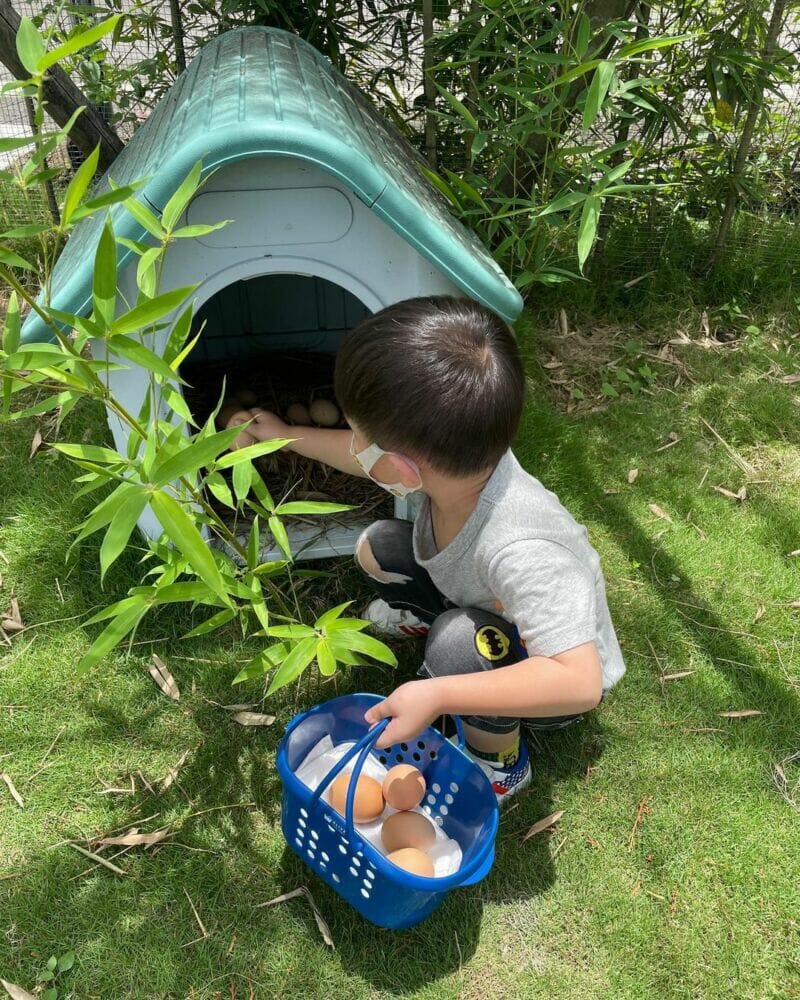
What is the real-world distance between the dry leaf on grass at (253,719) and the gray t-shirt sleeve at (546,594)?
2.14 ft

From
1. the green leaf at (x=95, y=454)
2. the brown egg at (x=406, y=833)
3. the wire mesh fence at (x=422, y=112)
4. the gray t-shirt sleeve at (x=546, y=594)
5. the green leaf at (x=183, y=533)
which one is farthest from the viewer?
the wire mesh fence at (x=422, y=112)

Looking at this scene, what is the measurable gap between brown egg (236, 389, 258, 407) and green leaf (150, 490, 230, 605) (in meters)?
1.55

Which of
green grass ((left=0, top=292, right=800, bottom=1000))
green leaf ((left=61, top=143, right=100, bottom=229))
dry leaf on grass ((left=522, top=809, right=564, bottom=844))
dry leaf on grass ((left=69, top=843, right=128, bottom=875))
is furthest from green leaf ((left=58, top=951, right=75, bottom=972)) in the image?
green leaf ((left=61, top=143, right=100, bottom=229))

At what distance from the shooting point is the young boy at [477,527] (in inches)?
54.0

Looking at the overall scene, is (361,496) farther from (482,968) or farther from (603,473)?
(482,968)

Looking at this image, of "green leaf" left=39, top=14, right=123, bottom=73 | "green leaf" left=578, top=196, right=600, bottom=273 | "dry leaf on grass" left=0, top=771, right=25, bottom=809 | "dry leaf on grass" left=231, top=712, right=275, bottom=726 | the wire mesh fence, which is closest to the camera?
"green leaf" left=39, top=14, right=123, bottom=73

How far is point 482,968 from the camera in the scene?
148cm

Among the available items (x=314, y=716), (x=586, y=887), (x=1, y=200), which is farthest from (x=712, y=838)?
(x=1, y=200)

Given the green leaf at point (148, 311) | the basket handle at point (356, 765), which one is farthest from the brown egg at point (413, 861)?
the green leaf at point (148, 311)

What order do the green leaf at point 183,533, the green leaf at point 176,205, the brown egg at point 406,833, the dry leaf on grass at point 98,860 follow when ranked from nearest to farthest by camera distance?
1. the green leaf at point 183,533
2. the green leaf at point 176,205
3. the brown egg at point 406,833
4. the dry leaf on grass at point 98,860

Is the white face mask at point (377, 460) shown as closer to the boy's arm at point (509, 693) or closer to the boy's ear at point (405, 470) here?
the boy's ear at point (405, 470)

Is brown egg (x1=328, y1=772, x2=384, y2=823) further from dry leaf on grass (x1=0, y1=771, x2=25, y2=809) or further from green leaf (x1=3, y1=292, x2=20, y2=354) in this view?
green leaf (x1=3, y1=292, x2=20, y2=354)

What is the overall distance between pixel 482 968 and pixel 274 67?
1924 millimetres

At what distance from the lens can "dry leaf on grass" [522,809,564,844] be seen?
5.48 feet
